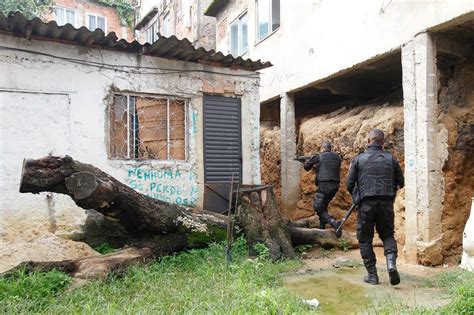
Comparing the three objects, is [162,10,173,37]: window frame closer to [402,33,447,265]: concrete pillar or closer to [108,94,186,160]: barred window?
[108,94,186,160]: barred window

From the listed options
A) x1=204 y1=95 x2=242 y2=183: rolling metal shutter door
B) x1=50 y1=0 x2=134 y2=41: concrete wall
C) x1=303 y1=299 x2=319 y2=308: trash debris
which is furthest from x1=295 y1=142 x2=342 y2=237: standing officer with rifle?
x1=50 y1=0 x2=134 y2=41: concrete wall

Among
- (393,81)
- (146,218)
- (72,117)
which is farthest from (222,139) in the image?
(393,81)

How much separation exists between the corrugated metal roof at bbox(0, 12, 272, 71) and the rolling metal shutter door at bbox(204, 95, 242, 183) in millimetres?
701

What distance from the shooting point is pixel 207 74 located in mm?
8062

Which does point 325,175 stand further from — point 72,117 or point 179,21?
point 179,21

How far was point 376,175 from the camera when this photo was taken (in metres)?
5.36

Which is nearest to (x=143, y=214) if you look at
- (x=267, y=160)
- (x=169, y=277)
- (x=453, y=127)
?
(x=169, y=277)

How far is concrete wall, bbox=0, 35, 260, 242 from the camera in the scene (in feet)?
21.0

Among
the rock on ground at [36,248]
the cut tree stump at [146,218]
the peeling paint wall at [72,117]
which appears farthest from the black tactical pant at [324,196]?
the rock on ground at [36,248]

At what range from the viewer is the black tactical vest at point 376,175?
531 centimetres

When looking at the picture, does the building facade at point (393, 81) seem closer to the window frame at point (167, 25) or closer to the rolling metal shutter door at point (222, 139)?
the rolling metal shutter door at point (222, 139)

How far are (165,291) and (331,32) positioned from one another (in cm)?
655

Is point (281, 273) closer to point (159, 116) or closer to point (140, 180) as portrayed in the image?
point (140, 180)

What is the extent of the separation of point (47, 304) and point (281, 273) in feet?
9.79
